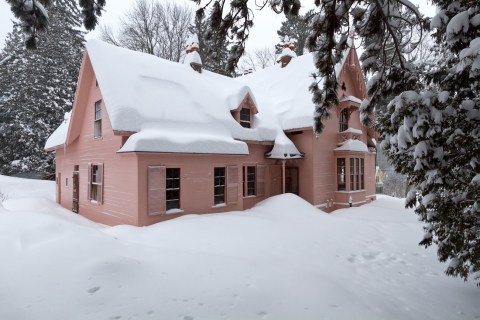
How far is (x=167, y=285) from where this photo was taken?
498cm

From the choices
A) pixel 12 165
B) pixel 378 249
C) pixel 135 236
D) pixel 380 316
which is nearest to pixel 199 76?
pixel 135 236

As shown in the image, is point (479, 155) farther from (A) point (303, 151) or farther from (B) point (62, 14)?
(B) point (62, 14)

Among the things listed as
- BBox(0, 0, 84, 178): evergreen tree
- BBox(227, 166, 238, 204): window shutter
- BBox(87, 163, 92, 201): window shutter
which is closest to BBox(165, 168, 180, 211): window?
BBox(227, 166, 238, 204): window shutter

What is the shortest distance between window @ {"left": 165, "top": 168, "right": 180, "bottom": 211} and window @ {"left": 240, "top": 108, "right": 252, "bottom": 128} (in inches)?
197

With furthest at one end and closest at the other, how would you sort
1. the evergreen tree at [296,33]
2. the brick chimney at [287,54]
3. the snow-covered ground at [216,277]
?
the evergreen tree at [296,33], the brick chimney at [287,54], the snow-covered ground at [216,277]

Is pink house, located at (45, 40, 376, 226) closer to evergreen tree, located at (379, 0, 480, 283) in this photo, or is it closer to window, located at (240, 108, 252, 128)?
window, located at (240, 108, 252, 128)

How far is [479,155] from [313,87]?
393 centimetres

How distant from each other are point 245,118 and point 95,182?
7.79m

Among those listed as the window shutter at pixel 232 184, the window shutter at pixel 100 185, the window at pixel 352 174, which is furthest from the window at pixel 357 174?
the window shutter at pixel 100 185

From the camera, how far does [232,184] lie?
13.2 m

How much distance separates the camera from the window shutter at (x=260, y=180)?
15.8 metres

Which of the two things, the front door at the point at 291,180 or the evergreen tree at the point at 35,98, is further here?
the evergreen tree at the point at 35,98

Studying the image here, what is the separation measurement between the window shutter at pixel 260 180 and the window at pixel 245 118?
88.5 inches

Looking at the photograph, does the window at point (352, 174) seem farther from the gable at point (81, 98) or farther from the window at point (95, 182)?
the gable at point (81, 98)
